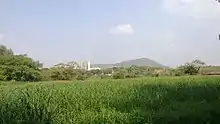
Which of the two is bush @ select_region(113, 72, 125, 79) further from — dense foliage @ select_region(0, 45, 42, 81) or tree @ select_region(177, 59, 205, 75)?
dense foliage @ select_region(0, 45, 42, 81)

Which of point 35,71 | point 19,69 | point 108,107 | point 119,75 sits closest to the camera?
point 108,107

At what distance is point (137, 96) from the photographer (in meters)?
17.3

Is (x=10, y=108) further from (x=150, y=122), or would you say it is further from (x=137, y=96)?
(x=137, y=96)

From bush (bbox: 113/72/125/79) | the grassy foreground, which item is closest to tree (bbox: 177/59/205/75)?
bush (bbox: 113/72/125/79)

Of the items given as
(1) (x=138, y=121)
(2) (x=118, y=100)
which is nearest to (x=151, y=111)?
(1) (x=138, y=121)

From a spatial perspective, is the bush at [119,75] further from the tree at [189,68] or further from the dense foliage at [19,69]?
the dense foliage at [19,69]

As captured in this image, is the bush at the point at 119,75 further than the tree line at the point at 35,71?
Yes

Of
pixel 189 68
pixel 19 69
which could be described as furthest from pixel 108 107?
pixel 189 68

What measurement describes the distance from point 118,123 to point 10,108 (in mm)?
3691

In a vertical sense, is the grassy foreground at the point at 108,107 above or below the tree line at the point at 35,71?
below

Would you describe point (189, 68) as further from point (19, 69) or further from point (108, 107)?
point (108, 107)

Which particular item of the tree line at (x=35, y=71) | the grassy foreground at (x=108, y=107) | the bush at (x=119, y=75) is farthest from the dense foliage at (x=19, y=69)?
the grassy foreground at (x=108, y=107)

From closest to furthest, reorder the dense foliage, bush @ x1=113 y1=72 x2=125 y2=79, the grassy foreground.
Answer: the grassy foreground < the dense foliage < bush @ x1=113 y1=72 x2=125 y2=79

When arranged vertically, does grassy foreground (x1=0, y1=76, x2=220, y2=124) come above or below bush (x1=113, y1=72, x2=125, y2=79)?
below
